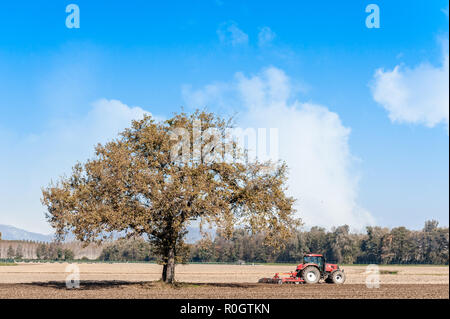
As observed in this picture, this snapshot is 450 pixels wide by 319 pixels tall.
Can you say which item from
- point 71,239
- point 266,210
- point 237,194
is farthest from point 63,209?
point 266,210

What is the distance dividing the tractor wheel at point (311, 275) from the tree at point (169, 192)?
27.6 ft

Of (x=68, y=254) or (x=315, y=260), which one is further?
(x=68, y=254)

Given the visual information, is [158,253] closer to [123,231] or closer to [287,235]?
[123,231]

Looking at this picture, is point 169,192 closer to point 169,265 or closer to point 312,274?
point 169,265

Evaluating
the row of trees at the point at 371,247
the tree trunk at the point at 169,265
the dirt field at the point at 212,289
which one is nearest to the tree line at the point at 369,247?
the row of trees at the point at 371,247

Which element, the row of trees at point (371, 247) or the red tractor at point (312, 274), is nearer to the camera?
the red tractor at point (312, 274)

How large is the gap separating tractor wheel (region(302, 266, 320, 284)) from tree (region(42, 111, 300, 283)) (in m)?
8.42

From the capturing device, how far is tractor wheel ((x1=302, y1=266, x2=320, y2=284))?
42781mm

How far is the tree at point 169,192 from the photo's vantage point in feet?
109

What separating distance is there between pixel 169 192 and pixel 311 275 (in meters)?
17.4

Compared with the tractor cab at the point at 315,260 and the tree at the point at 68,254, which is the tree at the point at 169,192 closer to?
the tractor cab at the point at 315,260

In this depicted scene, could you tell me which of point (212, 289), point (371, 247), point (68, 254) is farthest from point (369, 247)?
point (212, 289)

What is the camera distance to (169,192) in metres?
33.0

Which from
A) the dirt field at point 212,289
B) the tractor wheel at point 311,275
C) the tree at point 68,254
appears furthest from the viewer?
the tree at point 68,254
